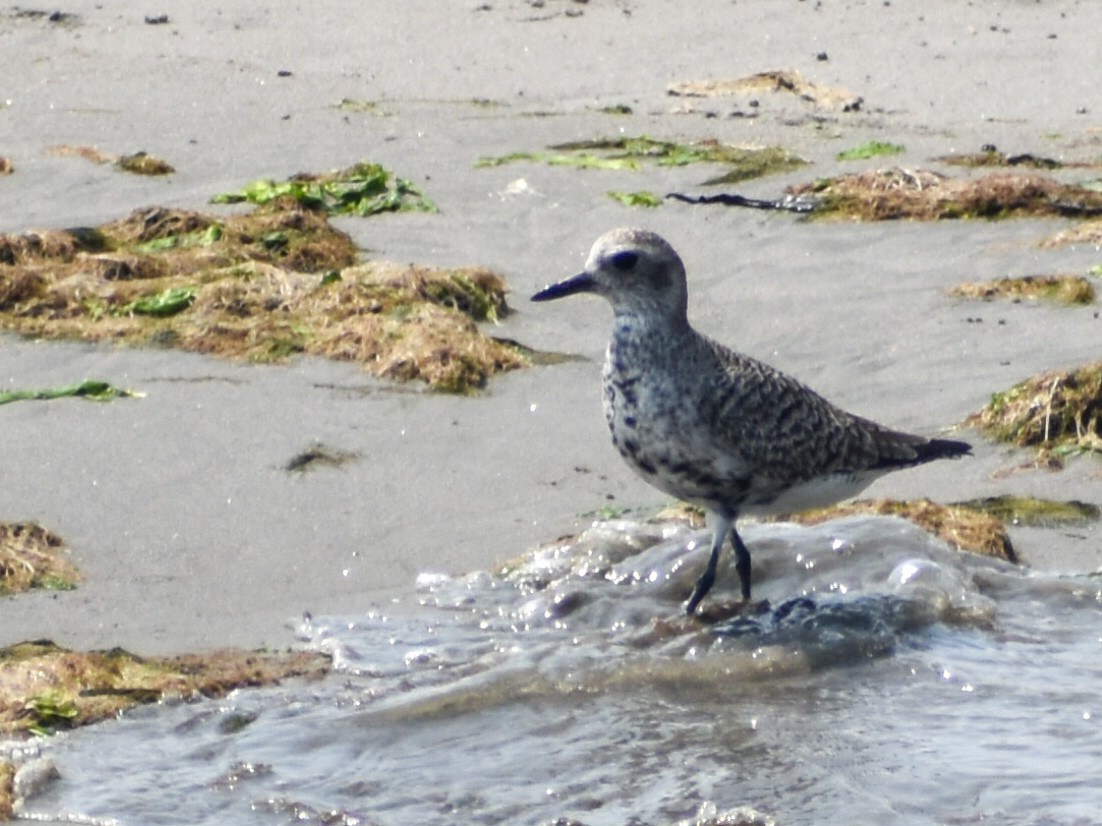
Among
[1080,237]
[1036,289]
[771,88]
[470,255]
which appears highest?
[771,88]

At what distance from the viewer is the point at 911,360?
9180mm

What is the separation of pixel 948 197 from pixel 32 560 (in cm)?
556

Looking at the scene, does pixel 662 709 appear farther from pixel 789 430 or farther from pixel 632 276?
pixel 632 276

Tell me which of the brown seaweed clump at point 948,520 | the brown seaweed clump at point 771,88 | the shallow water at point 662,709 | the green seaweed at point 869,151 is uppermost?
the brown seaweed clump at point 771,88

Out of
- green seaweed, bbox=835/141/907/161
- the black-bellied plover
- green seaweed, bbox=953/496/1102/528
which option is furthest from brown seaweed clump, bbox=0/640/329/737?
green seaweed, bbox=835/141/907/161

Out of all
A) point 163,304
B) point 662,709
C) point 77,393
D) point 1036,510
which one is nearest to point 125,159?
point 163,304

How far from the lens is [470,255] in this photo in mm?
10508

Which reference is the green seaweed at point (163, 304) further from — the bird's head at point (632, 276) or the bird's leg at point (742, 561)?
the bird's leg at point (742, 561)

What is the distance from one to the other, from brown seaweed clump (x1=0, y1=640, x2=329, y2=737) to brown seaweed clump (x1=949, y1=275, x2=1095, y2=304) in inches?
166

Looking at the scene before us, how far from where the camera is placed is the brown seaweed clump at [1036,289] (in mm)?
9578

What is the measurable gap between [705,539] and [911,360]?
1884mm

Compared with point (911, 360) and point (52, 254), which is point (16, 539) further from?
point (911, 360)

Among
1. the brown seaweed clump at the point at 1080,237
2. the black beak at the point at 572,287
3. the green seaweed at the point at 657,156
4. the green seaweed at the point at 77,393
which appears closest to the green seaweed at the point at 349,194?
the green seaweed at the point at 657,156

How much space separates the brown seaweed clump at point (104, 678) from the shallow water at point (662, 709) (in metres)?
0.07
